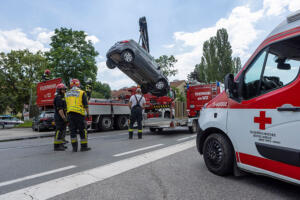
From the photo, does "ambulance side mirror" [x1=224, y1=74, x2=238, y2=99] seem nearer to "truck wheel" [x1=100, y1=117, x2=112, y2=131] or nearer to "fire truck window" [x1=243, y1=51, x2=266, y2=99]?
"fire truck window" [x1=243, y1=51, x2=266, y2=99]

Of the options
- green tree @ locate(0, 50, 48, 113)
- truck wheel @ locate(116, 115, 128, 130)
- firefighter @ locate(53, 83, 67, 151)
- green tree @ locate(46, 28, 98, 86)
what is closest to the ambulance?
firefighter @ locate(53, 83, 67, 151)

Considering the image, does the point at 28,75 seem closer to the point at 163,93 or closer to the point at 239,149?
the point at 163,93

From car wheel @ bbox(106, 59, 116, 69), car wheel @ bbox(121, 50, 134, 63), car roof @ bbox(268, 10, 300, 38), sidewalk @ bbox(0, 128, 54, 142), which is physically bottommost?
sidewalk @ bbox(0, 128, 54, 142)

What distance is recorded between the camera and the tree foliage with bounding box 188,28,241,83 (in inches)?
1415

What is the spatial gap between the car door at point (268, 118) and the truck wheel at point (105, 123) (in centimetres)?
1020

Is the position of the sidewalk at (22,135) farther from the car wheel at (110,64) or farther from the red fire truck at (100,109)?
the car wheel at (110,64)

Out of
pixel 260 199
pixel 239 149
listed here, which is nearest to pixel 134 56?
pixel 239 149

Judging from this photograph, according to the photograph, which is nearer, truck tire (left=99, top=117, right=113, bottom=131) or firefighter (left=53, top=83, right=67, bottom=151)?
firefighter (left=53, top=83, right=67, bottom=151)

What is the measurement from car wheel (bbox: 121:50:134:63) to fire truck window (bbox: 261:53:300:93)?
645cm

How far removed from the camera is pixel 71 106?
5.38 metres

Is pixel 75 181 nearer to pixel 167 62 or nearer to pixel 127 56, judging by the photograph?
pixel 127 56

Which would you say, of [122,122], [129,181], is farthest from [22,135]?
[129,181]

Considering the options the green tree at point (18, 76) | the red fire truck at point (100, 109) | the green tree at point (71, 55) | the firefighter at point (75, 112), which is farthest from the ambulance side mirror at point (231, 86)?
the green tree at point (18, 76)

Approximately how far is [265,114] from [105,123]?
429 inches
